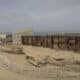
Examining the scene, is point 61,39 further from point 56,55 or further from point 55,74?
point 55,74

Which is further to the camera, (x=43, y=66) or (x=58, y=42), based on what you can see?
(x=58, y=42)

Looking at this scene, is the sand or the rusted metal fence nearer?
the sand

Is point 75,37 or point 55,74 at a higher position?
point 75,37

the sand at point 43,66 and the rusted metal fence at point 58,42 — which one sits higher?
the rusted metal fence at point 58,42

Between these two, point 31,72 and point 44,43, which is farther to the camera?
point 44,43

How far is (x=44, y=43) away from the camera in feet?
10.9

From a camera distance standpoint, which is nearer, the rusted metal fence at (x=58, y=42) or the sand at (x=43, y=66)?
the sand at (x=43, y=66)

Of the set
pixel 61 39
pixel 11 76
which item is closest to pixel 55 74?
pixel 11 76

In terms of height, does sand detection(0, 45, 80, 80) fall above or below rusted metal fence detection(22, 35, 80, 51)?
below

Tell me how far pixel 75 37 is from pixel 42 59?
0.68 metres

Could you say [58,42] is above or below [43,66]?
above

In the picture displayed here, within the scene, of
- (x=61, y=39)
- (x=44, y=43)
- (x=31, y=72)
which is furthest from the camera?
(x=44, y=43)

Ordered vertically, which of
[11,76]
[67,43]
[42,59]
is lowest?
[11,76]

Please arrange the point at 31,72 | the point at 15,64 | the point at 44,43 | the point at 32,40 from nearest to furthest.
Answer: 1. the point at 31,72
2. the point at 15,64
3. the point at 44,43
4. the point at 32,40
